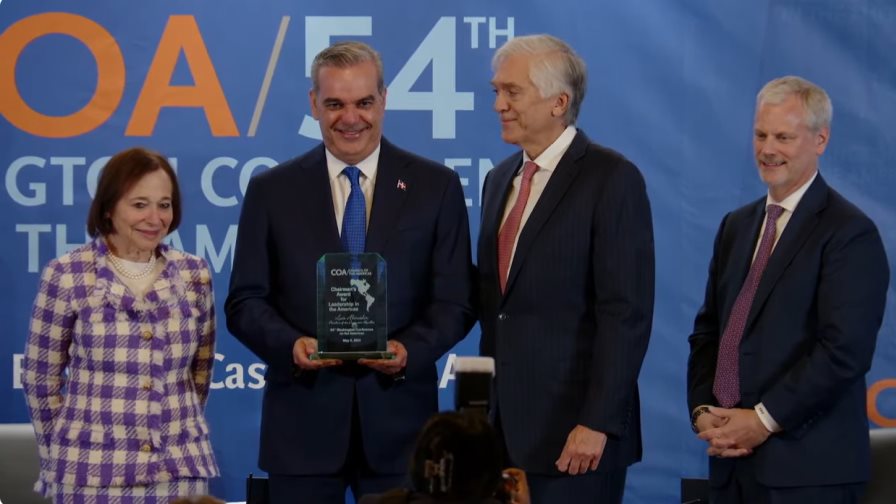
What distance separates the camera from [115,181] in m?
3.81

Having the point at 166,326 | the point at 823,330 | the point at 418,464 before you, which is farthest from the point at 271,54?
the point at 418,464

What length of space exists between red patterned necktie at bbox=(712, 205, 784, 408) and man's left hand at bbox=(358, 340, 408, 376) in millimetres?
→ 999

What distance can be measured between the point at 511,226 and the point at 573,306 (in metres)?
0.32

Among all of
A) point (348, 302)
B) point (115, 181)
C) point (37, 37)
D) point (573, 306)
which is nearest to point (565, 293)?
point (573, 306)

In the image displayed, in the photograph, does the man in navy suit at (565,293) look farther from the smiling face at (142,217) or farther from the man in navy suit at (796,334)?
the smiling face at (142,217)

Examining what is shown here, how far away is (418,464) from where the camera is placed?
2.48 metres

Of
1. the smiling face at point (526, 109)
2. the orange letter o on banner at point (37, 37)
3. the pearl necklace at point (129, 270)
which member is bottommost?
the pearl necklace at point (129, 270)

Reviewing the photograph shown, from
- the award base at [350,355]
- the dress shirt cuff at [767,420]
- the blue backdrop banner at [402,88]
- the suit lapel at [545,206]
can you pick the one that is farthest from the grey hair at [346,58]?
the blue backdrop banner at [402,88]

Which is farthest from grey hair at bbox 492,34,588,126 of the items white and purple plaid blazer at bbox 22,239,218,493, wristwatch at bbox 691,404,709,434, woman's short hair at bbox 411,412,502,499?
woman's short hair at bbox 411,412,502,499

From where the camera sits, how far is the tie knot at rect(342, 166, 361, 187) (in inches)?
154

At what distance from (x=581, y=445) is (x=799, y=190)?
1053 millimetres

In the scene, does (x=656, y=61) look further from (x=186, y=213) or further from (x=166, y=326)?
(x=166, y=326)

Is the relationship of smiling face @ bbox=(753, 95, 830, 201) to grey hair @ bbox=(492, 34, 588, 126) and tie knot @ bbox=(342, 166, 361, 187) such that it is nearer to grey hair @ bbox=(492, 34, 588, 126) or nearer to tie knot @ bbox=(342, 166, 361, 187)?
grey hair @ bbox=(492, 34, 588, 126)

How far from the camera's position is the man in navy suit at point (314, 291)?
149 inches
